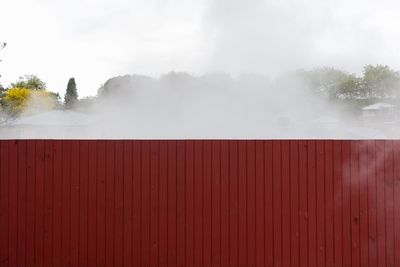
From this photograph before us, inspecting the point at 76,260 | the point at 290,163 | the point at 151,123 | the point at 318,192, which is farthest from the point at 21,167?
the point at 151,123

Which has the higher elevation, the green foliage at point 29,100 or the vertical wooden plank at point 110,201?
the green foliage at point 29,100

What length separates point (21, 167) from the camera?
5.29 m

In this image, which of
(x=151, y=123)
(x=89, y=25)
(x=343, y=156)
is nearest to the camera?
(x=343, y=156)

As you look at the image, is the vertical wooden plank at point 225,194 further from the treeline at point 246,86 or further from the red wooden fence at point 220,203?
the treeline at point 246,86

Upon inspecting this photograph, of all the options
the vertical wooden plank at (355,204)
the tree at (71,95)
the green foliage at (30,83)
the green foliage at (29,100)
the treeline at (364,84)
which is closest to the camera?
the vertical wooden plank at (355,204)

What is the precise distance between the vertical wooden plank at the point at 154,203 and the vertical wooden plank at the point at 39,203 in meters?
1.27

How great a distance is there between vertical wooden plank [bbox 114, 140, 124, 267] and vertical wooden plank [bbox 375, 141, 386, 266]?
2.87 metres

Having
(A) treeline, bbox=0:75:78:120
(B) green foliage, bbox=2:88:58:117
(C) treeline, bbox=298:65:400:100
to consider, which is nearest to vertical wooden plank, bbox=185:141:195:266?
(C) treeline, bbox=298:65:400:100

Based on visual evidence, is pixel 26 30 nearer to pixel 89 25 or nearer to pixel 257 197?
pixel 89 25

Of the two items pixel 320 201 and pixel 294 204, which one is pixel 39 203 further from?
pixel 320 201

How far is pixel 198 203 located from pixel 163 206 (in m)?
0.40

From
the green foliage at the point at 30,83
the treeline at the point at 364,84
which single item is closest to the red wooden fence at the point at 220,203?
the treeline at the point at 364,84

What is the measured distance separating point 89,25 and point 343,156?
37.5 feet

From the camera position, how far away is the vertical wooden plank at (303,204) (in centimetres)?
511
